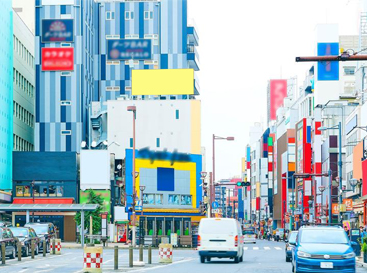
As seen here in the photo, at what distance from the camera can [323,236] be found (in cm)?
2920

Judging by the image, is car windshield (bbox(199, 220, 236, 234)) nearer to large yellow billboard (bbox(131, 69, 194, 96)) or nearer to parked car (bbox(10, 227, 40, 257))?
parked car (bbox(10, 227, 40, 257))

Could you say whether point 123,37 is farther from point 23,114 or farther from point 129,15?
point 23,114

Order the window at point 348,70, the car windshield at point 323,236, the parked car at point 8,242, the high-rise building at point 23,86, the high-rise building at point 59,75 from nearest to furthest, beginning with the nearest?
the car windshield at point 323,236, the parked car at point 8,242, the high-rise building at point 23,86, the high-rise building at point 59,75, the window at point 348,70

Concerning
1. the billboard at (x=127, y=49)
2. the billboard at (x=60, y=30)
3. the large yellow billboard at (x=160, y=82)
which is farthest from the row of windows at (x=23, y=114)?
the billboard at (x=127, y=49)

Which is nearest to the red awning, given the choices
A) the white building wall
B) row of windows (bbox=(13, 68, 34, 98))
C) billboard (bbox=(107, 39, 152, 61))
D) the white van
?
the white building wall

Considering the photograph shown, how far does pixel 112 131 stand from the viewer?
388ft

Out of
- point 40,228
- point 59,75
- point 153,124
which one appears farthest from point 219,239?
point 59,75

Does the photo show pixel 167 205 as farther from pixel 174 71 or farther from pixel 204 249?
pixel 204 249

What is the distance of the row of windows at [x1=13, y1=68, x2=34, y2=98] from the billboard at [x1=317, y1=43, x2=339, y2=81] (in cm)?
4217

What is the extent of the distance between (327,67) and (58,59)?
4025 centimetres

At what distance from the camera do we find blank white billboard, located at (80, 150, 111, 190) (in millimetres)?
102312

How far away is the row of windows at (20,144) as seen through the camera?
11088 centimetres

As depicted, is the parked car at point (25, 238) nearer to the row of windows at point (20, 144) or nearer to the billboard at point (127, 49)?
the row of windows at point (20, 144)

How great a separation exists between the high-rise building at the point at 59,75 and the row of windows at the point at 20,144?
1734 mm
